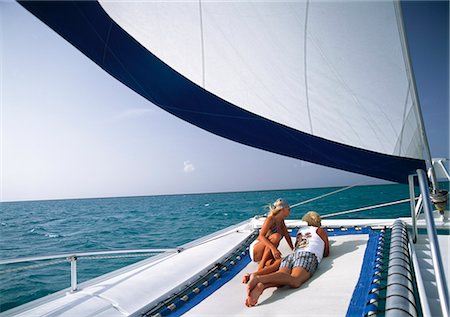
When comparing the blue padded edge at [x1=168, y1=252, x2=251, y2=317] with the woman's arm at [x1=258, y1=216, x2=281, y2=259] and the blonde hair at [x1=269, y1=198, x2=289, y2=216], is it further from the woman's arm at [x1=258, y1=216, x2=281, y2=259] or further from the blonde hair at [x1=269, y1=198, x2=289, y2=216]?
the blonde hair at [x1=269, y1=198, x2=289, y2=216]

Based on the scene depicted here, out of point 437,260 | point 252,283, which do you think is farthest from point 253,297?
point 437,260

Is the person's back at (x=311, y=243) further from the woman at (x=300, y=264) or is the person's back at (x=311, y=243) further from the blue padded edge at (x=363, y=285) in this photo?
the blue padded edge at (x=363, y=285)

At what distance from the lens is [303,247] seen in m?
2.68

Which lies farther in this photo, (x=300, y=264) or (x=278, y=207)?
(x=278, y=207)

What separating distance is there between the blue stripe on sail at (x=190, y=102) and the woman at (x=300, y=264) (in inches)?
24.0

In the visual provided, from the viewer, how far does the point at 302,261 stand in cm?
247

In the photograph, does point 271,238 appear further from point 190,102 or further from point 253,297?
point 190,102

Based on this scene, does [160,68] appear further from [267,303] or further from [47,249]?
[47,249]

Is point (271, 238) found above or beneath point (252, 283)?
above

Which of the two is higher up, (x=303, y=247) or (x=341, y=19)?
(x=341, y=19)

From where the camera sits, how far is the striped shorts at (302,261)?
244 centimetres

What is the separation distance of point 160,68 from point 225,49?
20.5 inches

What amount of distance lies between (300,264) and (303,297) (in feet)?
1.18

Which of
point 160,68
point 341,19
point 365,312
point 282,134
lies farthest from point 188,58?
point 365,312
